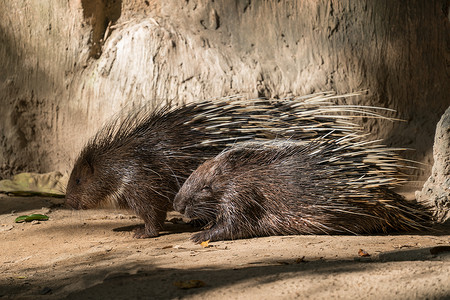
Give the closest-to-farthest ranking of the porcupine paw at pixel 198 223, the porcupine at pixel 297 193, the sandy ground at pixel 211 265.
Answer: the sandy ground at pixel 211 265
the porcupine at pixel 297 193
the porcupine paw at pixel 198 223

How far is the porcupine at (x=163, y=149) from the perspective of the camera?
522 cm

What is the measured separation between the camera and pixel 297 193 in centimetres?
475

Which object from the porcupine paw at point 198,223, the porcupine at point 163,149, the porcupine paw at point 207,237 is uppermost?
the porcupine at point 163,149

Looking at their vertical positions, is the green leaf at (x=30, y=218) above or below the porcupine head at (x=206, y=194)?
below

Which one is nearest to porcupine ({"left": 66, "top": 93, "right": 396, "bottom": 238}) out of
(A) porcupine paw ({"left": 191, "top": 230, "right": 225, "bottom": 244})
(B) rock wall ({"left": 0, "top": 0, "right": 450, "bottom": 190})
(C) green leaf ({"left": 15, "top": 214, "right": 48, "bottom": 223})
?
(C) green leaf ({"left": 15, "top": 214, "right": 48, "bottom": 223})

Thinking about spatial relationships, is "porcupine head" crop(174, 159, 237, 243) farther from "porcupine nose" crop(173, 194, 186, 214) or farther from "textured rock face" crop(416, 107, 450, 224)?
"textured rock face" crop(416, 107, 450, 224)

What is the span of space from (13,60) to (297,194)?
16.3 feet

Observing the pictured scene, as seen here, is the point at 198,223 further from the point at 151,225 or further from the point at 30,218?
the point at 30,218

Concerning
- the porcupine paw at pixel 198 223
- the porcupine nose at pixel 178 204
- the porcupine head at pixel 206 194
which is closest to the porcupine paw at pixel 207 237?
the porcupine head at pixel 206 194

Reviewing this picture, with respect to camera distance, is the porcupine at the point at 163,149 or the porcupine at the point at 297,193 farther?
the porcupine at the point at 163,149

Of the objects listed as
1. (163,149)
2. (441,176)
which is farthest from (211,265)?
(441,176)

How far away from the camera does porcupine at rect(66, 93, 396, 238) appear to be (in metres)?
5.22

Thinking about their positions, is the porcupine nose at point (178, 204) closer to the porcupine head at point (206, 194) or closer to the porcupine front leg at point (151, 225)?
the porcupine head at point (206, 194)

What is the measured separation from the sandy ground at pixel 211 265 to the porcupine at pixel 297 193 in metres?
0.18
